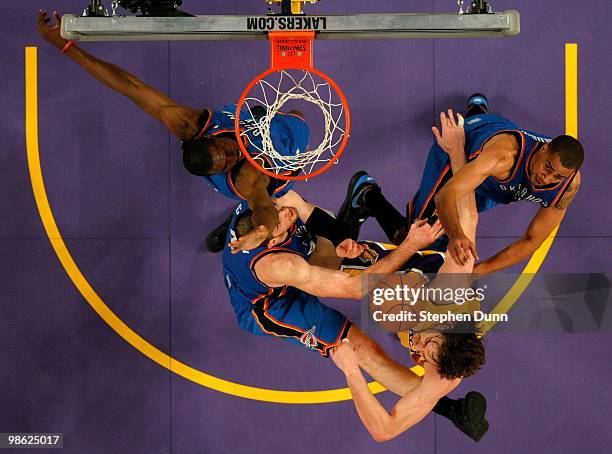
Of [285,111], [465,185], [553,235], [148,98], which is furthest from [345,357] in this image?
[148,98]

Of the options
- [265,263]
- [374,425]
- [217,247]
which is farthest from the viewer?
[217,247]

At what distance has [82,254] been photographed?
23.2 feet

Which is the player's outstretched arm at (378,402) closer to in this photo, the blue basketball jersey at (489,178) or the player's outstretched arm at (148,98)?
the blue basketball jersey at (489,178)

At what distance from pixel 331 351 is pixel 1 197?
12.0 feet

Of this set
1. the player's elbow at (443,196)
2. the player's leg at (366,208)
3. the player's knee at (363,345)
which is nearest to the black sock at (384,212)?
the player's leg at (366,208)

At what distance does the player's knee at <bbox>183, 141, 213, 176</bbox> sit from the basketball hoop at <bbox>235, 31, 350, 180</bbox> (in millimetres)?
296

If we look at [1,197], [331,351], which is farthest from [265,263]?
[1,197]

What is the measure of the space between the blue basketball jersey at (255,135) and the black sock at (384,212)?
0.81m

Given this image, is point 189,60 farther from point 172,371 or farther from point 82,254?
point 172,371

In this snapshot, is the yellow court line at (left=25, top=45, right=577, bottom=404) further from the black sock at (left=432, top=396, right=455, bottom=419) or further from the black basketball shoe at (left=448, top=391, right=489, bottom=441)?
the black basketball shoe at (left=448, top=391, right=489, bottom=441)

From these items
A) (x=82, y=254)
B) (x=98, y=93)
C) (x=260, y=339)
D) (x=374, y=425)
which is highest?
(x=98, y=93)

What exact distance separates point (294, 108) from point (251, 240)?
6.42 ft

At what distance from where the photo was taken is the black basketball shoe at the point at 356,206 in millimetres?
6637

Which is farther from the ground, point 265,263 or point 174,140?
point 174,140
